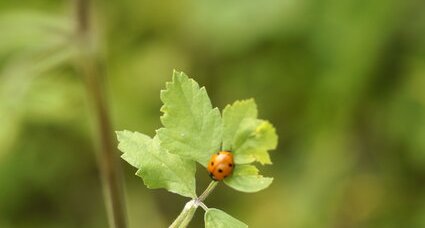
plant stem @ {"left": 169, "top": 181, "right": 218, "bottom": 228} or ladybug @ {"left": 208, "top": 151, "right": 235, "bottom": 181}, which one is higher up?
ladybug @ {"left": 208, "top": 151, "right": 235, "bottom": 181}

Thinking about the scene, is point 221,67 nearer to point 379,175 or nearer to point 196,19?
point 196,19

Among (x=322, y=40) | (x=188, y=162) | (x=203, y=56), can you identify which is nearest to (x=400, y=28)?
(x=322, y=40)

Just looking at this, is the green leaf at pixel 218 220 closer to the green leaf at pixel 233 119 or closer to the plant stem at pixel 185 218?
the plant stem at pixel 185 218

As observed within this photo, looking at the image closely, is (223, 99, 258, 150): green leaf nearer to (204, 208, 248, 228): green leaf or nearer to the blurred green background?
(204, 208, 248, 228): green leaf

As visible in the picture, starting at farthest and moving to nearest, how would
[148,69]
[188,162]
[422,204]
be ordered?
1. [148,69]
2. [422,204]
3. [188,162]

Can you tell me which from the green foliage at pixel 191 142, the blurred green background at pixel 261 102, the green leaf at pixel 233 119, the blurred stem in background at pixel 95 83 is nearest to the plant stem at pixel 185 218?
the green foliage at pixel 191 142

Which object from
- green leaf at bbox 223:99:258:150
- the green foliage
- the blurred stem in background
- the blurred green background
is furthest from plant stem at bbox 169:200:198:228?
the blurred green background

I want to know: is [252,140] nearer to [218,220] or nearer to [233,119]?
[233,119]
